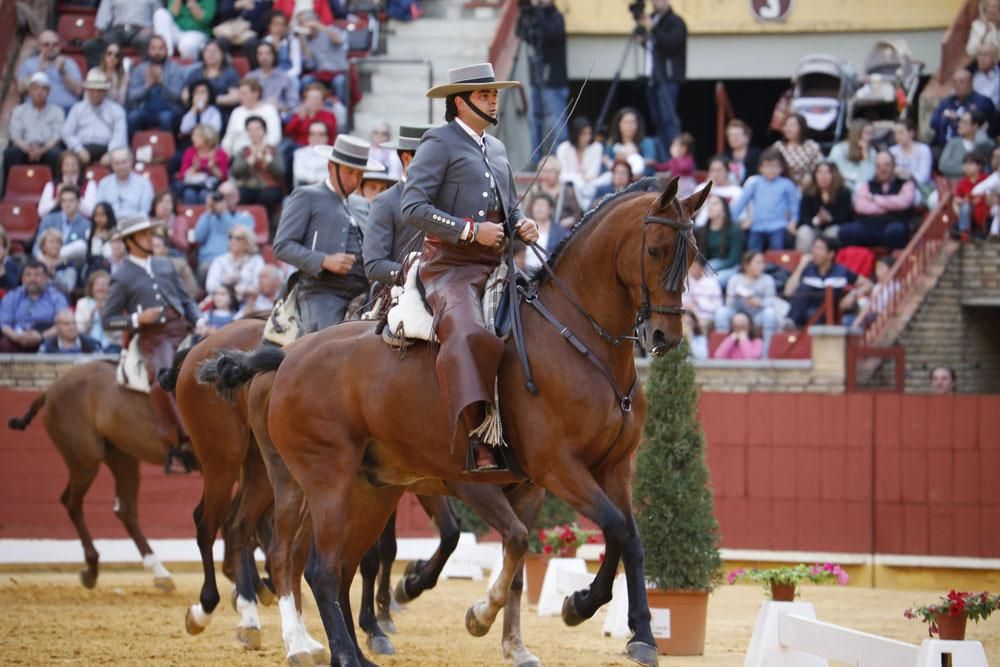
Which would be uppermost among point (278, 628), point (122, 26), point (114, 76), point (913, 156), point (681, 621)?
point (122, 26)

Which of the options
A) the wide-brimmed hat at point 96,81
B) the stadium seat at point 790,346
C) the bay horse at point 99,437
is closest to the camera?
the bay horse at point 99,437

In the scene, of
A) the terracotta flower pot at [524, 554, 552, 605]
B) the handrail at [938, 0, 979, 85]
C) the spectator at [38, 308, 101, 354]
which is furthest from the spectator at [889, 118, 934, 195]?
the spectator at [38, 308, 101, 354]

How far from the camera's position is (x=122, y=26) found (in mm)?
21094

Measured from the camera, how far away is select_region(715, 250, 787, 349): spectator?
15.7 m

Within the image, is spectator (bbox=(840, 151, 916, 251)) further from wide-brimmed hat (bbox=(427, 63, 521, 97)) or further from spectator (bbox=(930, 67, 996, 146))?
wide-brimmed hat (bbox=(427, 63, 521, 97))

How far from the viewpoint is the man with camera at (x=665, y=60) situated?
19672 mm

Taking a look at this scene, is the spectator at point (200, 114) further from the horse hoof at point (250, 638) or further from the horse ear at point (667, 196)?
the horse ear at point (667, 196)

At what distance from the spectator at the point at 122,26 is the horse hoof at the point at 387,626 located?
39.2 feet

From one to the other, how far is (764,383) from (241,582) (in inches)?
267

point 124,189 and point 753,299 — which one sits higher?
point 124,189

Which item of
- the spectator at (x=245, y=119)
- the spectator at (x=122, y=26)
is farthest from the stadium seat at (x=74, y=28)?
the spectator at (x=245, y=119)

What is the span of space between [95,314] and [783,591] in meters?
9.65

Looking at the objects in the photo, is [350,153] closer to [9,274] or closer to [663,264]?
[663,264]

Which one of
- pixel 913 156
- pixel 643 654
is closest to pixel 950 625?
pixel 643 654
